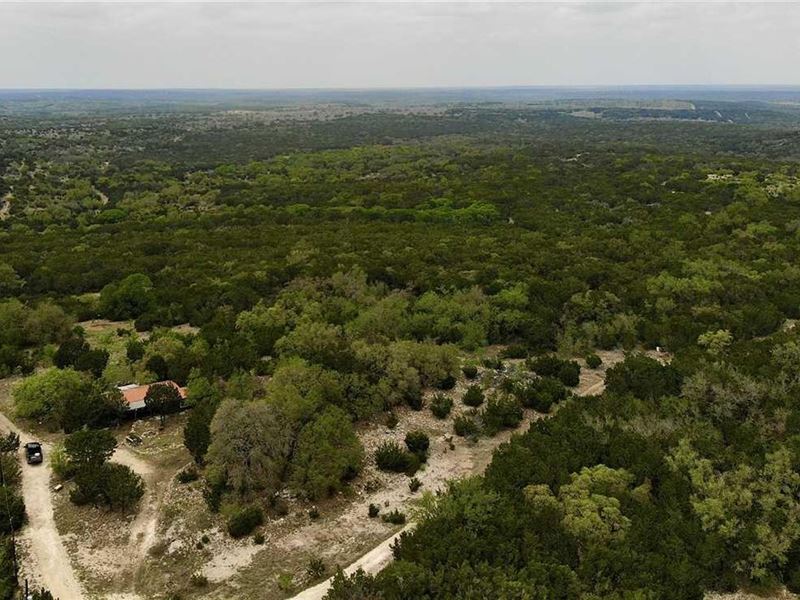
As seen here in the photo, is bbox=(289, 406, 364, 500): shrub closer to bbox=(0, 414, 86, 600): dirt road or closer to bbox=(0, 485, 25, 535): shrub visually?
bbox=(0, 414, 86, 600): dirt road

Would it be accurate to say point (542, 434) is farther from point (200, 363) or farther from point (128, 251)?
point (128, 251)

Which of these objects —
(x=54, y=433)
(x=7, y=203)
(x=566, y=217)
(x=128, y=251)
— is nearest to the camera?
(x=54, y=433)

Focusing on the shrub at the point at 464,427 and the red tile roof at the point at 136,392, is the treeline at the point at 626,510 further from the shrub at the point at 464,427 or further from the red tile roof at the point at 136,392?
the red tile roof at the point at 136,392

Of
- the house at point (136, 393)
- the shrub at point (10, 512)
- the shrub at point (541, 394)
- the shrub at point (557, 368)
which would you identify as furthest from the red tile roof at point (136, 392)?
Result: the shrub at point (557, 368)

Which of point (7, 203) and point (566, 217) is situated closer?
point (566, 217)

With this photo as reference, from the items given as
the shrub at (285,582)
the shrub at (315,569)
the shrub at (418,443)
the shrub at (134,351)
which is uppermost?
the shrub at (134,351)

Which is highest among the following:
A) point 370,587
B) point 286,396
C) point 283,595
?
point 286,396

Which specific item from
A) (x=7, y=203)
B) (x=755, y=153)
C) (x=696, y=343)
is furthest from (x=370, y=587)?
(x=755, y=153)
